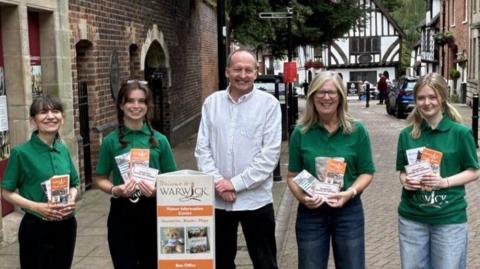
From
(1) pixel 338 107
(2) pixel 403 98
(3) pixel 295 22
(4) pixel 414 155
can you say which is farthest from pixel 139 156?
(2) pixel 403 98

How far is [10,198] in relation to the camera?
4223mm

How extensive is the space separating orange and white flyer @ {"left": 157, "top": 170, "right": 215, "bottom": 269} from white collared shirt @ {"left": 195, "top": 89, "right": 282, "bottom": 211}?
11.6 inches

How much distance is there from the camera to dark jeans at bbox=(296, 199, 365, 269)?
4.18m

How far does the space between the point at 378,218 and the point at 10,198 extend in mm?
5038

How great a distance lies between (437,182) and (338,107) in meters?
0.75

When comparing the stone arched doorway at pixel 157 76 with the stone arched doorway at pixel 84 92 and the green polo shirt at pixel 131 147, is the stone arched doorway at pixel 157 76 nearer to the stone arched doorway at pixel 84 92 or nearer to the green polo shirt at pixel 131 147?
the stone arched doorway at pixel 84 92

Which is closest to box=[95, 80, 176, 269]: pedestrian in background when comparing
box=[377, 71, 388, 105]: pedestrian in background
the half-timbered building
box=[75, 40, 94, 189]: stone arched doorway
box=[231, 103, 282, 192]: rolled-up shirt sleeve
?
box=[231, 103, 282, 192]: rolled-up shirt sleeve

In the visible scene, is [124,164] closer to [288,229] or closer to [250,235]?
[250,235]

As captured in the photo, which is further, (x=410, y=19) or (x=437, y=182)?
(x=410, y=19)

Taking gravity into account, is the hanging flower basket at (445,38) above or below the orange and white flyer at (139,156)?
above

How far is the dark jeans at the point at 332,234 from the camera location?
13.7ft

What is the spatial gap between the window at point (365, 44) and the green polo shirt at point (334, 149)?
49.7m

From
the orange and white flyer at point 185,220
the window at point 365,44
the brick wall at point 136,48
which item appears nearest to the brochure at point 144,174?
the orange and white flyer at point 185,220

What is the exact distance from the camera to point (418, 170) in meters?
4.09
